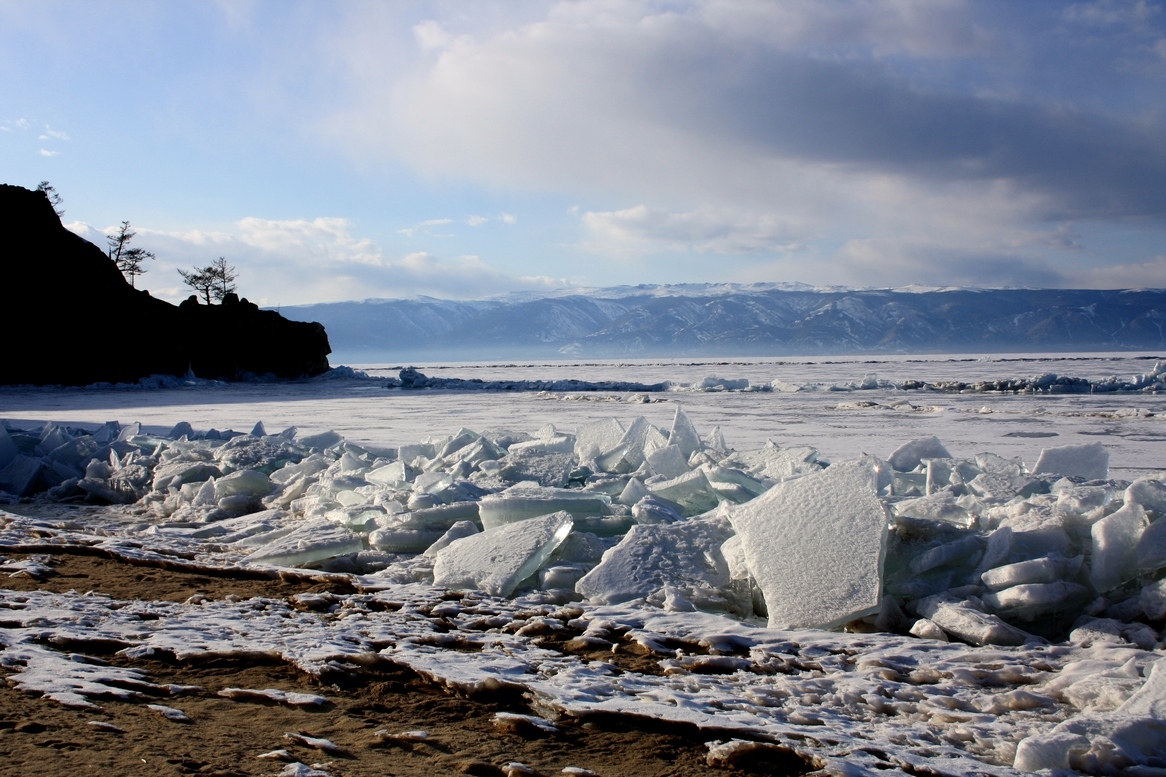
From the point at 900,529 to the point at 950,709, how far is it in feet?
3.61

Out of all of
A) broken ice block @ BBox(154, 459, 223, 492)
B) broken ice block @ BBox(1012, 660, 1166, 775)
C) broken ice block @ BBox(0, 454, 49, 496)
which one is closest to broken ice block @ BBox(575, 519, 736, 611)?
broken ice block @ BBox(1012, 660, 1166, 775)

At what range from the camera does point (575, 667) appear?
2.40 m

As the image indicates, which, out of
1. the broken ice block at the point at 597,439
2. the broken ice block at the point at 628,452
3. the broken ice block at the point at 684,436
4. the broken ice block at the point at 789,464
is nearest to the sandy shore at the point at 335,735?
the broken ice block at the point at 789,464

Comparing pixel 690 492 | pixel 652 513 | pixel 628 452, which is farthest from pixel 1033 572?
pixel 628 452

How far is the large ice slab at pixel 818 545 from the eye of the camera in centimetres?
273

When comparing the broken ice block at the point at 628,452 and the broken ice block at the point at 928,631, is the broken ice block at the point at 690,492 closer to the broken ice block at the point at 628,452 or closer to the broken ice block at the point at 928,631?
the broken ice block at the point at 628,452

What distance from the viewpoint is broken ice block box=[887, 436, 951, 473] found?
5023 mm

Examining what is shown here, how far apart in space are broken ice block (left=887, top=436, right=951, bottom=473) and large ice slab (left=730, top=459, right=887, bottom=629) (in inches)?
78.6

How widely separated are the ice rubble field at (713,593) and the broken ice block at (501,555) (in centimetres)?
1

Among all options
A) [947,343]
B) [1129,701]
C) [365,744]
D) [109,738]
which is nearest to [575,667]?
[365,744]

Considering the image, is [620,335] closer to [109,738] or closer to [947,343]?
[947,343]

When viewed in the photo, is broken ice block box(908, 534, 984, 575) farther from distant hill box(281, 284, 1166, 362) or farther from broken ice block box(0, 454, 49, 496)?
distant hill box(281, 284, 1166, 362)

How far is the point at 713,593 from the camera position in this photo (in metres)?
3.04

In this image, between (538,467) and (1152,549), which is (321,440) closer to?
(538,467)
